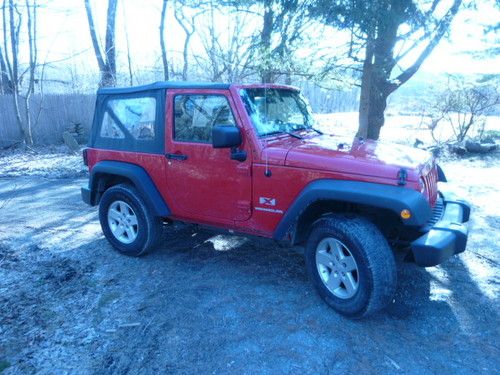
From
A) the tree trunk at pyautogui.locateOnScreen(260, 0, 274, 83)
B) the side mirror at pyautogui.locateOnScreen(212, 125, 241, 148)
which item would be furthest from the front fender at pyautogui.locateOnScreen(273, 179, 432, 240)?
the tree trunk at pyautogui.locateOnScreen(260, 0, 274, 83)

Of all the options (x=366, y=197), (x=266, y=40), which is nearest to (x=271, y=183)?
(x=366, y=197)

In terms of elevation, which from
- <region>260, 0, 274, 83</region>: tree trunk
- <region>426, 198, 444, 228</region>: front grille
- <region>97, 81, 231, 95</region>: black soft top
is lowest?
<region>426, 198, 444, 228</region>: front grille

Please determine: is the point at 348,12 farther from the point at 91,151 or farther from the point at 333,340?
the point at 333,340

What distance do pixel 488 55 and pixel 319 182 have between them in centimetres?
1225

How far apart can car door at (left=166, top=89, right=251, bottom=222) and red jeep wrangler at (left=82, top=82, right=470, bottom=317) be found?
0.04ft

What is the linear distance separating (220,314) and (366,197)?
5.13ft

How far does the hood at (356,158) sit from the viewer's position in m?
3.16

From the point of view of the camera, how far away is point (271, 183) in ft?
11.8

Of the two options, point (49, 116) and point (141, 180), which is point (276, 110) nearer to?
point (141, 180)

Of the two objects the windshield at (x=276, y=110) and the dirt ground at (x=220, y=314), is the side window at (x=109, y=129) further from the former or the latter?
the windshield at (x=276, y=110)

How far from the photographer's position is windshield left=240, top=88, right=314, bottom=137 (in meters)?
3.81

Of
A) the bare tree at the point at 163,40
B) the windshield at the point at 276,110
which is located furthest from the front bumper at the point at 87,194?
the bare tree at the point at 163,40

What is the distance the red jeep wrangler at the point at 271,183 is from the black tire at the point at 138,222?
0.5 inches

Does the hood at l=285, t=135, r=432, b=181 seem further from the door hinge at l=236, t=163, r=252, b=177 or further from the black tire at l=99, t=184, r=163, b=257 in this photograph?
the black tire at l=99, t=184, r=163, b=257
